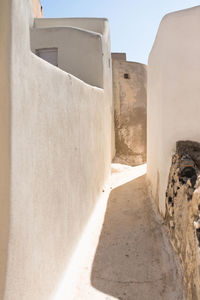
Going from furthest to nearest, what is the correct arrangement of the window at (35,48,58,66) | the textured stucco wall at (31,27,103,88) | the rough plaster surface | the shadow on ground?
the window at (35,48,58,66), the textured stucco wall at (31,27,103,88), the shadow on ground, the rough plaster surface

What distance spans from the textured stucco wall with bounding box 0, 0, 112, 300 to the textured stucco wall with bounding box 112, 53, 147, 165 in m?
9.20

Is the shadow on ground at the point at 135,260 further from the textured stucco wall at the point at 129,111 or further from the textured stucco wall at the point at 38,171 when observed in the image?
the textured stucco wall at the point at 129,111

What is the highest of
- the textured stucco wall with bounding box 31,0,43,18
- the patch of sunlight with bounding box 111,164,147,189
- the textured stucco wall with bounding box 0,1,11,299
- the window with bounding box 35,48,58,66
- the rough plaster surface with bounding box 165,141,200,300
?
the textured stucco wall with bounding box 31,0,43,18

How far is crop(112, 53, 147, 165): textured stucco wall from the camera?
13023 millimetres

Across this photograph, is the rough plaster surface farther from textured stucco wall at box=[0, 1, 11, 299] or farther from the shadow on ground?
textured stucco wall at box=[0, 1, 11, 299]

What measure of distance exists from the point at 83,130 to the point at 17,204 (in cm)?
280

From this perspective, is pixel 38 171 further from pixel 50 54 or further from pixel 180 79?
pixel 50 54

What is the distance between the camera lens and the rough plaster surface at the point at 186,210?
2.71m

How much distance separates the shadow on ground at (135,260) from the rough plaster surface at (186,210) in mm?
274

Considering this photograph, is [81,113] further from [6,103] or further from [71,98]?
[6,103]

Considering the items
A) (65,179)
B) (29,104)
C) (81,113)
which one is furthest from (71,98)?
(29,104)

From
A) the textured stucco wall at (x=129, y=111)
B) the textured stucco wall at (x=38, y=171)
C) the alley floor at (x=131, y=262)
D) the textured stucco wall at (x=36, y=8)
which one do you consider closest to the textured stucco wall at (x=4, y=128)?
the textured stucco wall at (x=38, y=171)

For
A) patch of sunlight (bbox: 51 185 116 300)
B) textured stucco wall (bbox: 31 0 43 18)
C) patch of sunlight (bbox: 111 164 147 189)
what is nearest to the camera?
patch of sunlight (bbox: 51 185 116 300)

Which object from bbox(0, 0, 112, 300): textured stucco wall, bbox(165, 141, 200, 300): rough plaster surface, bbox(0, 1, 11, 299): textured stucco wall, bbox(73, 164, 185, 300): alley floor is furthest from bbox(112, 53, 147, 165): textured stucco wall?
bbox(0, 1, 11, 299): textured stucco wall
